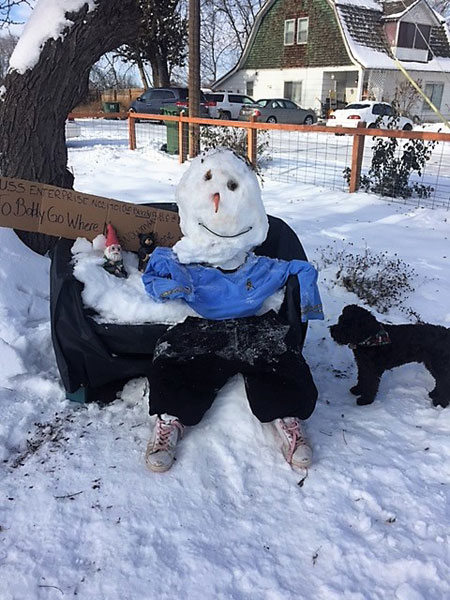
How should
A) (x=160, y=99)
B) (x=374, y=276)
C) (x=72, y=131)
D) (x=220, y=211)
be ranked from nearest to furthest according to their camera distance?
1. (x=220, y=211)
2. (x=374, y=276)
3. (x=72, y=131)
4. (x=160, y=99)

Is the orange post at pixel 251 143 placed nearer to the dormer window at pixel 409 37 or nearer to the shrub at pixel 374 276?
the shrub at pixel 374 276

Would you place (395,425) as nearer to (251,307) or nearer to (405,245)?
(251,307)

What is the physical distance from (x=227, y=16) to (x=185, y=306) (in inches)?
1666

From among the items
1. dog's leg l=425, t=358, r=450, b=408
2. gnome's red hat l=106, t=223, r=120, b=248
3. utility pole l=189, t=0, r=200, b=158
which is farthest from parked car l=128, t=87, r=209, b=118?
dog's leg l=425, t=358, r=450, b=408

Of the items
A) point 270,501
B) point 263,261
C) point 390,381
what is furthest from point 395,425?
point 263,261

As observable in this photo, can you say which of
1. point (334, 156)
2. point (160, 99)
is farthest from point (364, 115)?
point (334, 156)

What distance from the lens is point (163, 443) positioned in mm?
2363

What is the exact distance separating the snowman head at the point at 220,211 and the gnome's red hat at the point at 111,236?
609 mm

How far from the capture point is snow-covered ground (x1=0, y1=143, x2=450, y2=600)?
71.9 inches

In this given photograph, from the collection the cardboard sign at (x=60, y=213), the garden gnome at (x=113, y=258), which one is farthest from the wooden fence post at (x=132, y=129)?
the garden gnome at (x=113, y=258)

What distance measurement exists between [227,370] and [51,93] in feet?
8.90

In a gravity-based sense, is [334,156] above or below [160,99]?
below

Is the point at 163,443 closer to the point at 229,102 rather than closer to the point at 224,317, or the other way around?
the point at 224,317

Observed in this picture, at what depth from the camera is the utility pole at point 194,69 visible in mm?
9430
